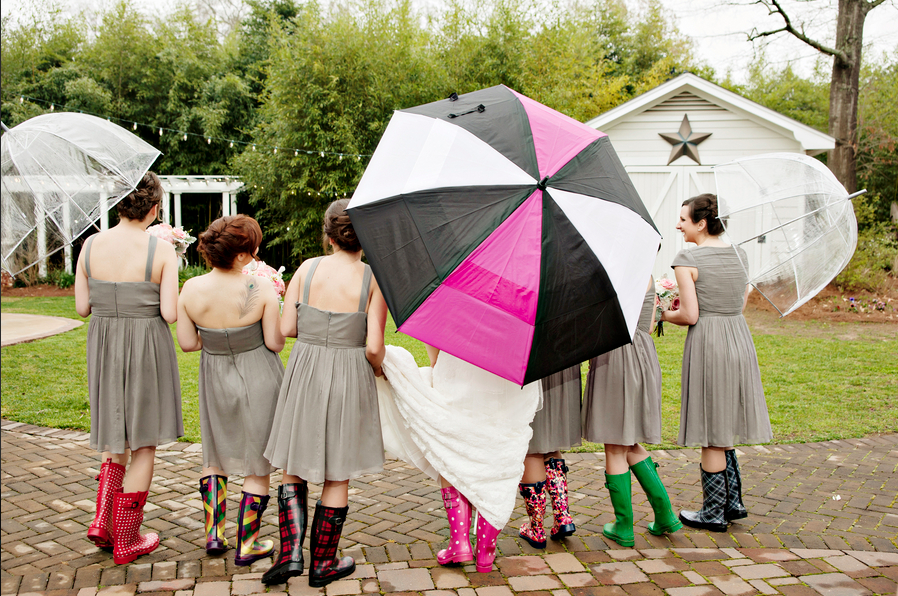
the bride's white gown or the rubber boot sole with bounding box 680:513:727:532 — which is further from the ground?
the bride's white gown

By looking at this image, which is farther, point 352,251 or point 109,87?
point 109,87

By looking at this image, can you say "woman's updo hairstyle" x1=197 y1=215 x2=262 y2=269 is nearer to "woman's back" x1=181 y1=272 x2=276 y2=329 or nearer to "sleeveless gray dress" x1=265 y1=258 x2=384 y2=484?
"woman's back" x1=181 y1=272 x2=276 y2=329

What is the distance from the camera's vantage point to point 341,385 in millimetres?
3062

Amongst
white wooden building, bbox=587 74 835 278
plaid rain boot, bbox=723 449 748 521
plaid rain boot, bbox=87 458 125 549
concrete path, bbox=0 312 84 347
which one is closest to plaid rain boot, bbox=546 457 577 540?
plaid rain boot, bbox=723 449 748 521

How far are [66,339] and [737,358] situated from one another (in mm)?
9226

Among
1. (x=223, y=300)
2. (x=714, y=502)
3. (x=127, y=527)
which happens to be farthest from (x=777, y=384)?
(x=127, y=527)

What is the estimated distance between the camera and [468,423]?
319cm

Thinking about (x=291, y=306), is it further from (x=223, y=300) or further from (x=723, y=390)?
(x=723, y=390)

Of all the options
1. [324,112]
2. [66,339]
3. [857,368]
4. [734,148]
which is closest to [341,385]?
[857,368]

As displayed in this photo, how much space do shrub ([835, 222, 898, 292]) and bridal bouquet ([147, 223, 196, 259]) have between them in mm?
11957

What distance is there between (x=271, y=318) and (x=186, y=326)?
1.33 feet

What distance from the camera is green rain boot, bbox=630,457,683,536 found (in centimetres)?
354

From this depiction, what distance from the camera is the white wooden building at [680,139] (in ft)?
43.0

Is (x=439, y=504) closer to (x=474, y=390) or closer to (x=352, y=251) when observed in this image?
(x=474, y=390)
